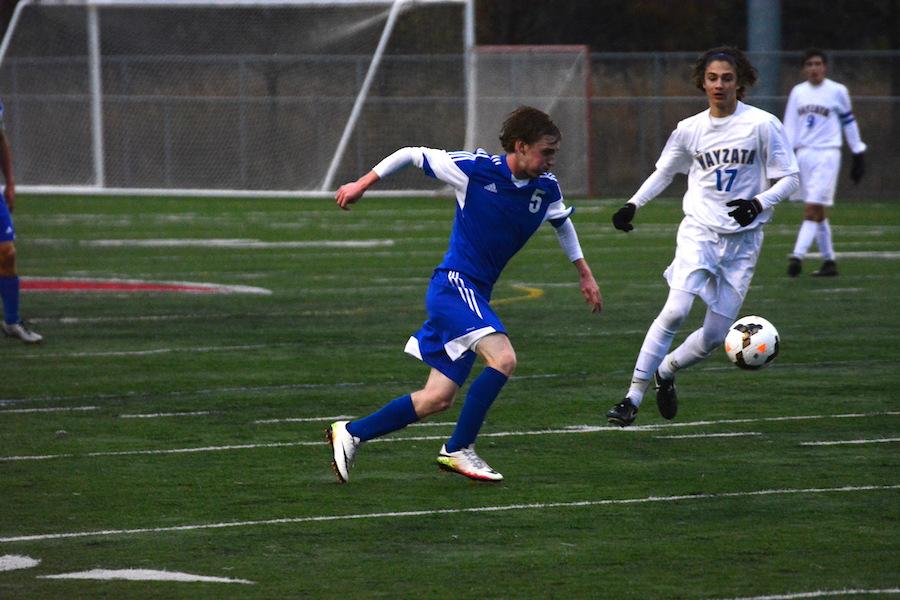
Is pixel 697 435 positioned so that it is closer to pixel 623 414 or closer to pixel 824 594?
pixel 623 414

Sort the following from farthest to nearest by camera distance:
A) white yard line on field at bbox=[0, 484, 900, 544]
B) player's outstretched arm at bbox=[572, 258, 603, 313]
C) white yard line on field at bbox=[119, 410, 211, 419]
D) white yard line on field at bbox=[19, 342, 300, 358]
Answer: white yard line on field at bbox=[19, 342, 300, 358]
white yard line on field at bbox=[119, 410, 211, 419]
player's outstretched arm at bbox=[572, 258, 603, 313]
white yard line on field at bbox=[0, 484, 900, 544]

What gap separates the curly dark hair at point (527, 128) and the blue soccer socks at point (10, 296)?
6.51 metres

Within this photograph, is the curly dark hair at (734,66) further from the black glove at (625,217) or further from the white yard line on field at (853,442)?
the white yard line on field at (853,442)

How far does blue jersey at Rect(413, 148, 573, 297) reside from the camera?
821 cm

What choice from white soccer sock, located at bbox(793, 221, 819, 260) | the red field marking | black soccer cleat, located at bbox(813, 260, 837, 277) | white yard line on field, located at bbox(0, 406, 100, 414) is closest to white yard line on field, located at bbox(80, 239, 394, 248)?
the red field marking

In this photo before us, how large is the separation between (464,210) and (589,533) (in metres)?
1.88

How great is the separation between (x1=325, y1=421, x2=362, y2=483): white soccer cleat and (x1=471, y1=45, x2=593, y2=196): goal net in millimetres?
27190

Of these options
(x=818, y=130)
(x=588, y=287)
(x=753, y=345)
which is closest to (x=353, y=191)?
(x=588, y=287)

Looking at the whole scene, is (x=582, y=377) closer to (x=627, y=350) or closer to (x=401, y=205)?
(x=627, y=350)

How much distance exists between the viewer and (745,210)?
9.17 m

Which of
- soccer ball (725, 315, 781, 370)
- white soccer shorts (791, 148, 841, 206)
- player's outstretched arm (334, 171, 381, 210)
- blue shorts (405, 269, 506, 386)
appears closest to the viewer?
player's outstretched arm (334, 171, 381, 210)

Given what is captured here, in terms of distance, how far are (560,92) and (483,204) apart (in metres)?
27.6

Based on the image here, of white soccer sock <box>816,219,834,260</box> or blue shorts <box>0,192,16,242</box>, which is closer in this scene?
blue shorts <box>0,192,16,242</box>

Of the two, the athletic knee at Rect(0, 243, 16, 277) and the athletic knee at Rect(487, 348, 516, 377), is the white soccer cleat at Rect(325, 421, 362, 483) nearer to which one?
the athletic knee at Rect(487, 348, 516, 377)
